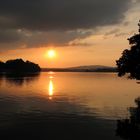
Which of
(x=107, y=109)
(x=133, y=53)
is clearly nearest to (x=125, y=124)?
(x=107, y=109)

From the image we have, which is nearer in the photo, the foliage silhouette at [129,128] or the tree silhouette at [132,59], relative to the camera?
the foliage silhouette at [129,128]

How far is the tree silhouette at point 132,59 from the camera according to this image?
74.6 metres

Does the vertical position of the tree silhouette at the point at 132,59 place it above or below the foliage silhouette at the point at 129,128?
above

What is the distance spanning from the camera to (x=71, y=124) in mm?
41031

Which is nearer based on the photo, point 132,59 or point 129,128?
point 129,128

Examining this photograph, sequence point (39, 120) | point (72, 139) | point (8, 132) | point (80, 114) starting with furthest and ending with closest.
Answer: point (80, 114) → point (39, 120) → point (8, 132) → point (72, 139)

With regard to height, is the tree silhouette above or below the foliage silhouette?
above

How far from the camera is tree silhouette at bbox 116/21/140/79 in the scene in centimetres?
7461

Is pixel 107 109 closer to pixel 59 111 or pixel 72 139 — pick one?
pixel 59 111

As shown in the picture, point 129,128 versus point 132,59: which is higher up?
point 132,59

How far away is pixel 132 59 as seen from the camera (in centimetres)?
7531

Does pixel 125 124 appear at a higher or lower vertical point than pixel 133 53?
lower

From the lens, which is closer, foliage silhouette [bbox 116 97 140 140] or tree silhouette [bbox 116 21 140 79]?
foliage silhouette [bbox 116 97 140 140]

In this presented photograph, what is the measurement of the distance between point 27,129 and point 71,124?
6447mm
